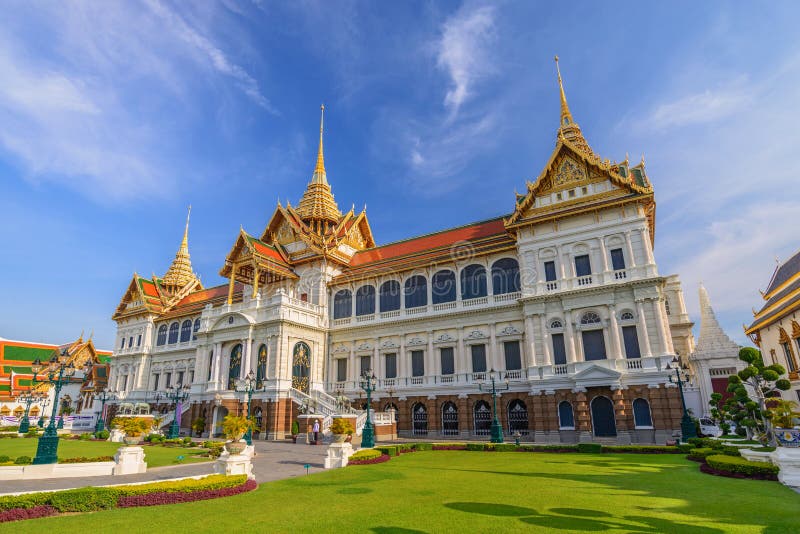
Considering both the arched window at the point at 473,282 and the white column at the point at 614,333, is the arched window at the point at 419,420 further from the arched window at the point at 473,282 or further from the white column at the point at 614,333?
the white column at the point at 614,333

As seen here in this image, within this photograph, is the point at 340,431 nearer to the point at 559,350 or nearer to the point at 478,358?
the point at 478,358

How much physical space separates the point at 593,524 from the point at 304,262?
105 ft

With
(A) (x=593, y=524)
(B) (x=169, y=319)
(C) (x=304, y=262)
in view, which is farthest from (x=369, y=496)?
(B) (x=169, y=319)

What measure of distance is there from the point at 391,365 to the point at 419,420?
427cm

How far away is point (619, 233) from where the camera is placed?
25.3 m

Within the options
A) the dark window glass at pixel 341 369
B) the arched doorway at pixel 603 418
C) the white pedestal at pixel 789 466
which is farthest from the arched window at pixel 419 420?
the white pedestal at pixel 789 466

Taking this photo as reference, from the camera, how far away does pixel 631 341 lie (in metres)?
23.8

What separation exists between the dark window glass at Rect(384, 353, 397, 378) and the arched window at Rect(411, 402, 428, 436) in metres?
2.84

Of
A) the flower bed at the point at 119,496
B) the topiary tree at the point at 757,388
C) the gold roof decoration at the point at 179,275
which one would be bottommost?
the flower bed at the point at 119,496

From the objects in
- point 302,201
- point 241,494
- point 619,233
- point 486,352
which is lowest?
point 241,494

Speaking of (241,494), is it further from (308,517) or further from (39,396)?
(39,396)

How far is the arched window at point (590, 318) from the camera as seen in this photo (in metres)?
24.7

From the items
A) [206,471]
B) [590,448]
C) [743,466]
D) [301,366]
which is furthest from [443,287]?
[743,466]

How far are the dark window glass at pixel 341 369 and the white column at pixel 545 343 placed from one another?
14670mm
